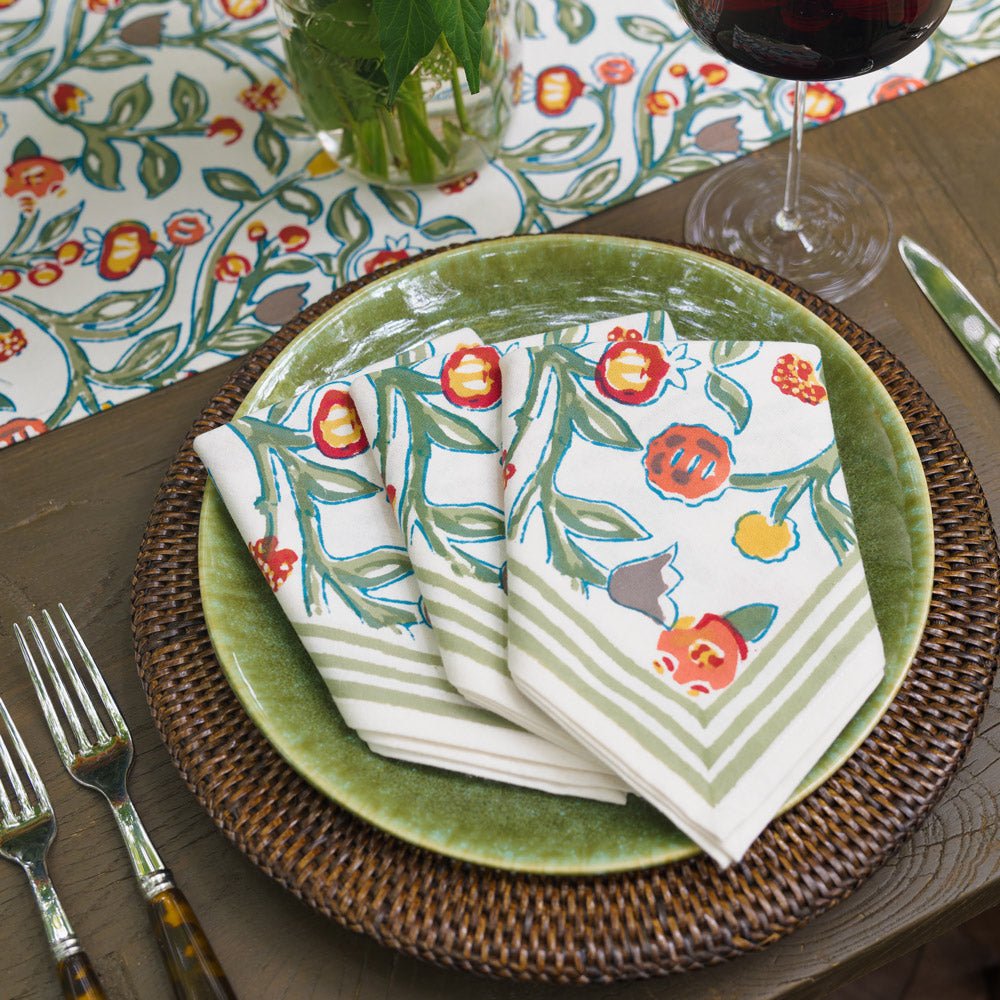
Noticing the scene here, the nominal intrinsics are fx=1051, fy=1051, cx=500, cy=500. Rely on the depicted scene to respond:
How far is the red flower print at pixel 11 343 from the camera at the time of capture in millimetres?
692

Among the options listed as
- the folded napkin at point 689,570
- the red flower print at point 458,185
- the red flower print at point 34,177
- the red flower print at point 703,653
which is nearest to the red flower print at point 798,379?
the folded napkin at point 689,570

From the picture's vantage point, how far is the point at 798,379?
479 mm

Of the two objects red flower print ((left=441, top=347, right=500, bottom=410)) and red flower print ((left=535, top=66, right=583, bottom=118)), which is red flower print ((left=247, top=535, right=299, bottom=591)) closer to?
red flower print ((left=441, top=347, right=500, bottom=410))

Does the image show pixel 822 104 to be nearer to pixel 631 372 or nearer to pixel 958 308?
pixel 958 308

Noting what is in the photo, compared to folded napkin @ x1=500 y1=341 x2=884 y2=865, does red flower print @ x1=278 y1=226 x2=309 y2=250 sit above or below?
above

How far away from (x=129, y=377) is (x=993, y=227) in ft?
1.82

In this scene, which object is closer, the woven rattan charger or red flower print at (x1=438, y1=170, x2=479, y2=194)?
the woven rattan charger

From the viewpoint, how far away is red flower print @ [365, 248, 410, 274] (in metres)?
0.71

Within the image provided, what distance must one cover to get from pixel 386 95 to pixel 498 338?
0.17 meters

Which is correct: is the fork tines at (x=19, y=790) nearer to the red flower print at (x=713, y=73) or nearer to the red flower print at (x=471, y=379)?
the red flower print at (x=471, y=379)

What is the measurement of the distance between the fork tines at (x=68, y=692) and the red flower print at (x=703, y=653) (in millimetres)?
276

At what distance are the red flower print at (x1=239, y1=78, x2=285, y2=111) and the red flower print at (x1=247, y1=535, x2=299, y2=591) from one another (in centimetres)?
46

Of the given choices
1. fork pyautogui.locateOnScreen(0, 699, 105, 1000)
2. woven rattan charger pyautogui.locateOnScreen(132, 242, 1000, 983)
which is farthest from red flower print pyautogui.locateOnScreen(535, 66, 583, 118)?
fork pyautogui.locateOnScreen(0, 699, 105, 1000)

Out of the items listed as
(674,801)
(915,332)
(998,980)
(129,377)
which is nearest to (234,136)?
(129,377)
